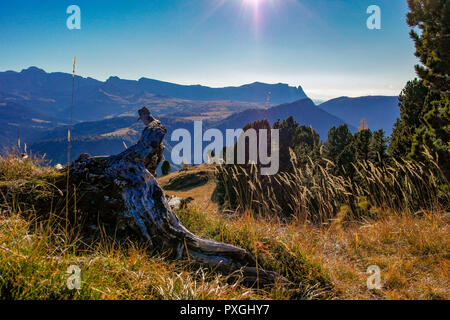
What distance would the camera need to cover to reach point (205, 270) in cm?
326

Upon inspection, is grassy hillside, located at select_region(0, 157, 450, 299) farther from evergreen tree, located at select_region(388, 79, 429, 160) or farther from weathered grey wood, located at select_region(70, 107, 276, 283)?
evergreen tree, located at select_region(388, 79, 429, 160)

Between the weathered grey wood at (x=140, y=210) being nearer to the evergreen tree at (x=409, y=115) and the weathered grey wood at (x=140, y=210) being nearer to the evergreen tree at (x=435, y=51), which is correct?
the evergreen tree at (x=435, y=51)

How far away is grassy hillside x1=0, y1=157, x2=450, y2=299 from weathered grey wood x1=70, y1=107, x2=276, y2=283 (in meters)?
0.19

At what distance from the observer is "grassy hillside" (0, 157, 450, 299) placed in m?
2.02

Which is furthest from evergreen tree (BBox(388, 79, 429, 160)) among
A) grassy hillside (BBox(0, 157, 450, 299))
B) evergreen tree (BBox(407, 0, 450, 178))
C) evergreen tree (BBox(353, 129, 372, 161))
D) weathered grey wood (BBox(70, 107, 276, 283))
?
weathered grey wood (BBox(70, 107, 276, 283))

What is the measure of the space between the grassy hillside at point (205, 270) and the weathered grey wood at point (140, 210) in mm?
191

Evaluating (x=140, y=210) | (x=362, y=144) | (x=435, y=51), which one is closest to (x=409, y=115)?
(x=435, y=51)

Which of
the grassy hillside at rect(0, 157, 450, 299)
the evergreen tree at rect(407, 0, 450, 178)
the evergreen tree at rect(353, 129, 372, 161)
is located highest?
the evergreen tree at rect(407, 0, 450, 178)

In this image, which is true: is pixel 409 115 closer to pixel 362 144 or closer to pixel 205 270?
pixel 362 144

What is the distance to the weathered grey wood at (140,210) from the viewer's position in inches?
135

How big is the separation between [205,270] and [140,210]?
1.28 m
